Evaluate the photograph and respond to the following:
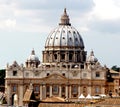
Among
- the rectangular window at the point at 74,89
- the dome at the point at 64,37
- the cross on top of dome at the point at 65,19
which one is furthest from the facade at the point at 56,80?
the cross on top of dome at the point at 65,19

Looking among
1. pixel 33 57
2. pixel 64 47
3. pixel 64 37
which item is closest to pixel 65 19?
pixel 64 37

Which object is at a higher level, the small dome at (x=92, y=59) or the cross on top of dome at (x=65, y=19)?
the cross on top of dome at (x=65, y=19)

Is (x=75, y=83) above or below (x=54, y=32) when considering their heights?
below

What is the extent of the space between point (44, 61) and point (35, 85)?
18506 mm

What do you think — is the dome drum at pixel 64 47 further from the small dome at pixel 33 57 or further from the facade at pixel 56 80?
the facade at pixel 56 80

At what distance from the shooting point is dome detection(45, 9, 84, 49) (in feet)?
627

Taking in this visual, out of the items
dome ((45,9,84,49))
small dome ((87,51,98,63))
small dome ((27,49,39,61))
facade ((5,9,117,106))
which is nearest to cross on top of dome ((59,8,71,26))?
dome ((45,9,84,49))

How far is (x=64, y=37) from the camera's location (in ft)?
632

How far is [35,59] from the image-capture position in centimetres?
19162

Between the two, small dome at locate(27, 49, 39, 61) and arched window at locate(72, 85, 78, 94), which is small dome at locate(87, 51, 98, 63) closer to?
small dome at locate(27, 49, 39, 61)

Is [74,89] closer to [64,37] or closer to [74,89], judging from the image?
[74,89]

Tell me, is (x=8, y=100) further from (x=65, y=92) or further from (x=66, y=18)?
(x=66, y=18)

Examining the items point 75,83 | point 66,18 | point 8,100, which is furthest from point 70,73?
point 66,18

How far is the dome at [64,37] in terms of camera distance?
19100 cm
